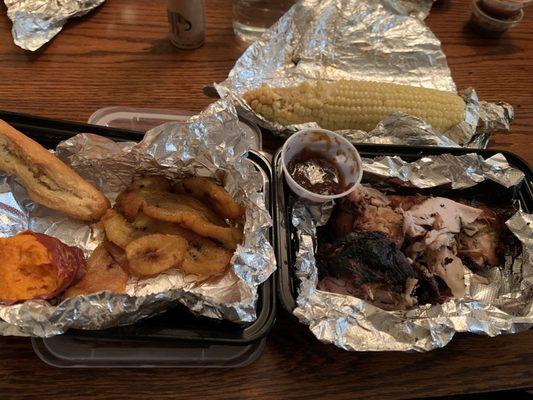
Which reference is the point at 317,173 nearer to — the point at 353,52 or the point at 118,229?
the point at 118,229

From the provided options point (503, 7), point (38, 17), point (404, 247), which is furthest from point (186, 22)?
point (503, 7)

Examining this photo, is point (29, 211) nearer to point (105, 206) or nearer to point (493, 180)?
point (105, 206)

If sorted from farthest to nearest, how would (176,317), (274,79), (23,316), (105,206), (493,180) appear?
(274,79) < (493,180) < (105,206) < (176,317) < (23,316)

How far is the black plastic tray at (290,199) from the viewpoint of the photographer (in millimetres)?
890

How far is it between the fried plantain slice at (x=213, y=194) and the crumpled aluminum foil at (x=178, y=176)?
1.1 inches

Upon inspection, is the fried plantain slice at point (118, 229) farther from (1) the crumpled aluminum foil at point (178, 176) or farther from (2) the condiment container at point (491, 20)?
(2) the condiment container at point (491, 20)

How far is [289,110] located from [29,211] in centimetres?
76

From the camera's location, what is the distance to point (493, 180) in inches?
43.4

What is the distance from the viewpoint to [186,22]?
1331 mm

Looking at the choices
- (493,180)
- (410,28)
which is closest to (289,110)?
(493,180)

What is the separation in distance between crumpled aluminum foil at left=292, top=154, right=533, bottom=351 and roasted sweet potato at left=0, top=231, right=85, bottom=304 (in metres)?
0.51

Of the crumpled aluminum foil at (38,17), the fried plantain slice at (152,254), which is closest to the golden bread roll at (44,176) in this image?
the fried plantain slice at (152,254)

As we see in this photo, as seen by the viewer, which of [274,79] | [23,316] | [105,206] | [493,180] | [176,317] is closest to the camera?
[23,316]

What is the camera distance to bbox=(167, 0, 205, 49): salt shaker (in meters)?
1.26
